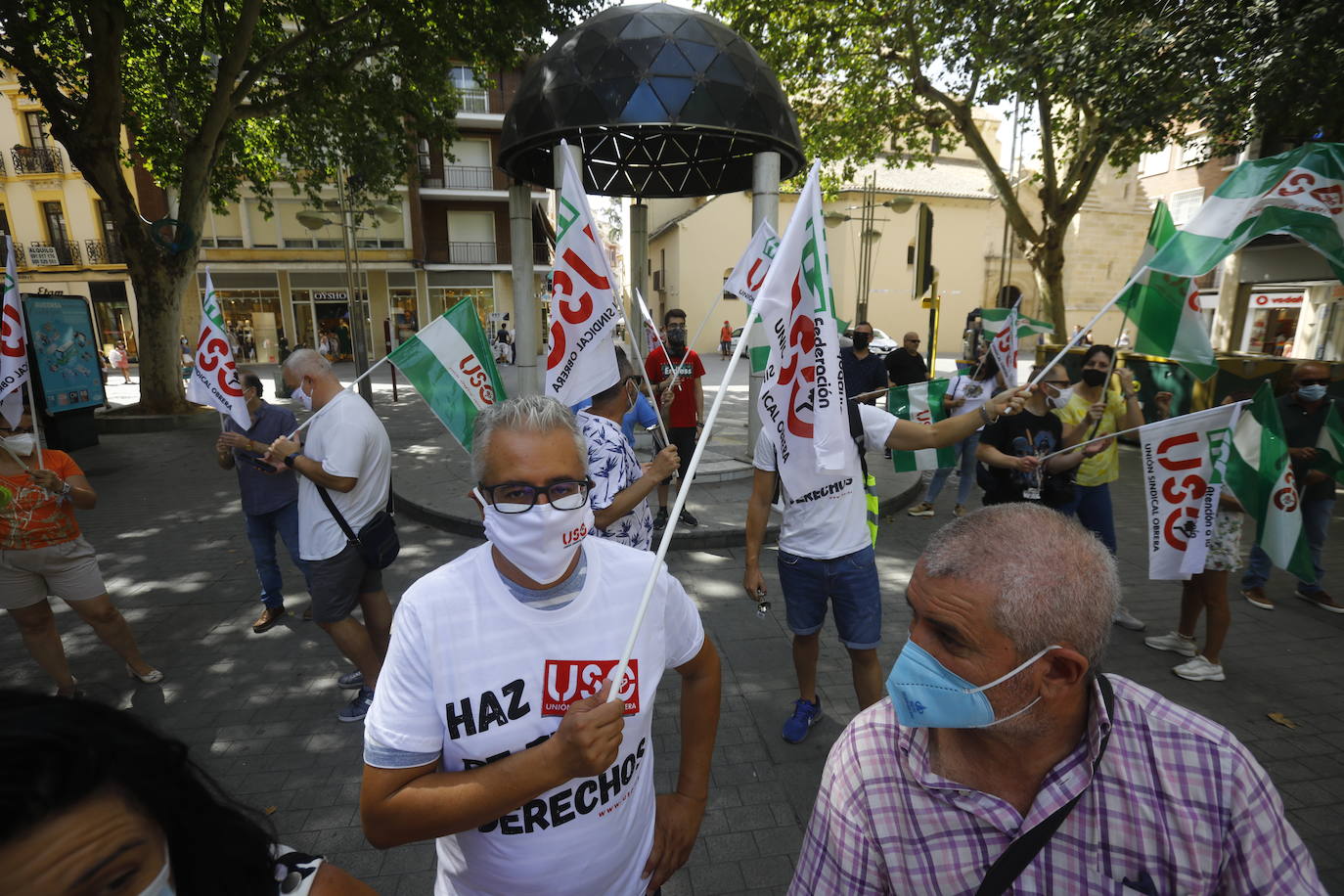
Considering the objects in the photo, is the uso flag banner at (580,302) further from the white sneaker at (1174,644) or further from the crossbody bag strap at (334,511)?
the white sneaker at (1174,644)

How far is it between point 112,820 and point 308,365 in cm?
314

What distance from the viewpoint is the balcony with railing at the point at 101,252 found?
93.9 ft

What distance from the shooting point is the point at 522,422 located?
5.19 ft

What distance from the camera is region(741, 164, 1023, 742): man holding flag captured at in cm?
288

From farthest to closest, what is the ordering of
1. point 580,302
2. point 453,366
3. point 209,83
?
point 209,83, point 453,366, point 580,302

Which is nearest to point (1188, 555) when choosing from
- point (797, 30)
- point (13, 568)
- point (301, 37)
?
point (13, 568)

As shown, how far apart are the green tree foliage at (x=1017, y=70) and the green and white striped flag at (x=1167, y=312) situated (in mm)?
6007

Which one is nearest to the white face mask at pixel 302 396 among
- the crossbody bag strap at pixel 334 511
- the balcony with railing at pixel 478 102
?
the crossbody bag strap at pixel 334 511

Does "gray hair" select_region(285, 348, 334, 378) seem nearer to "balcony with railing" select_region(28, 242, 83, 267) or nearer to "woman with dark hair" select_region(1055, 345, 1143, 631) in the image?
"woman with dark hair" select_region(1055, 345, 1143, 631)

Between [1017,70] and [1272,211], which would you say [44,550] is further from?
[1017,70]

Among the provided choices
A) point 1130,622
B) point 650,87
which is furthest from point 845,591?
→ point 650,87

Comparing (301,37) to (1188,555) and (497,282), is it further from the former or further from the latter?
(497,282)

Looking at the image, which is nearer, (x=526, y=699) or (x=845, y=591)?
(x=526, y=699)

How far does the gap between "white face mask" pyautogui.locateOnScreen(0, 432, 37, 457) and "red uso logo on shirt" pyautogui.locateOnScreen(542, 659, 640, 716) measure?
375cm
